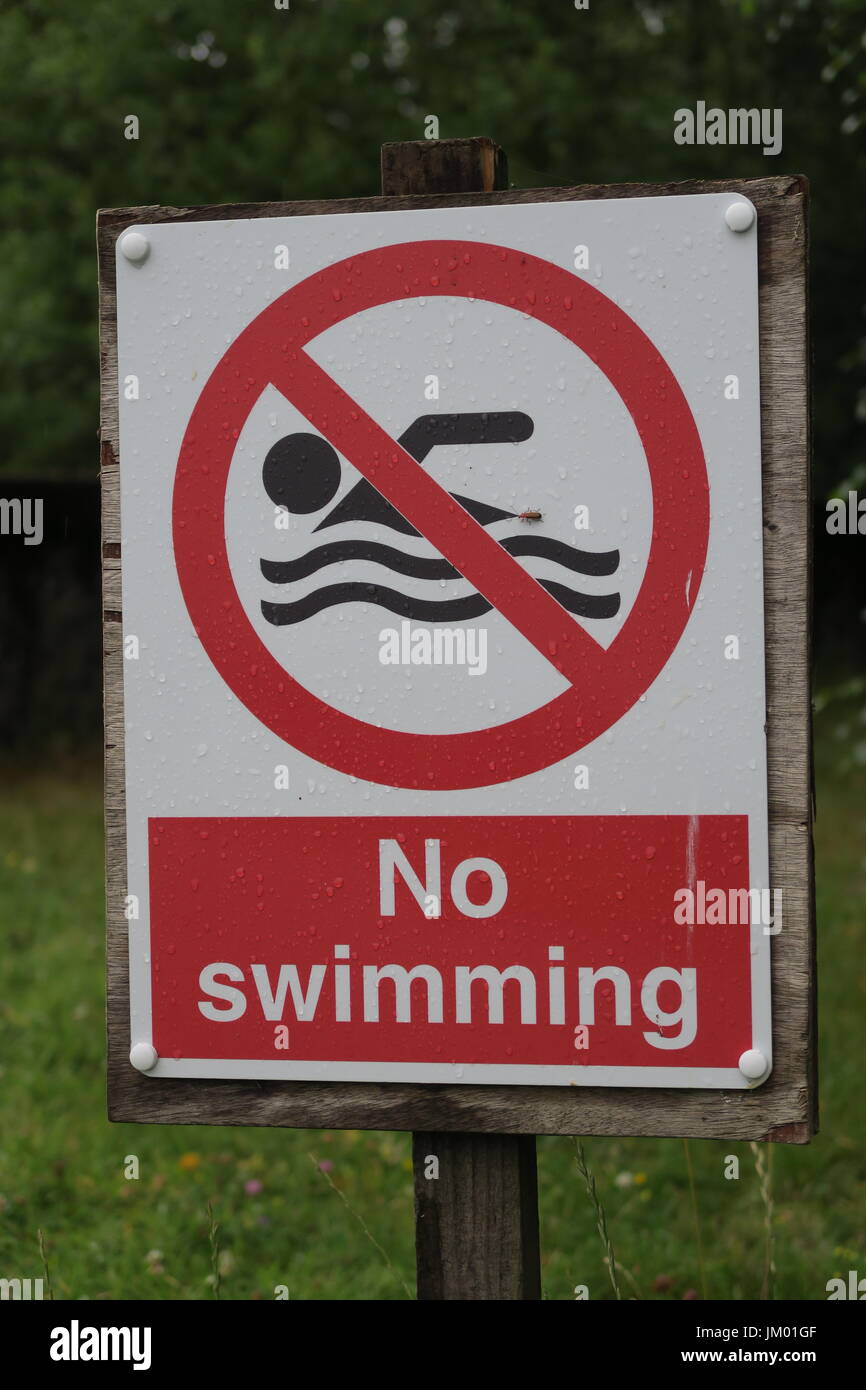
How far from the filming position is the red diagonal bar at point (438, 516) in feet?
5.82

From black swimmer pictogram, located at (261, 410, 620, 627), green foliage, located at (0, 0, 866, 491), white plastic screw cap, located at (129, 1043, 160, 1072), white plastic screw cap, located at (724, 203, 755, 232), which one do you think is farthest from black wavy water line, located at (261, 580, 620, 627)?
green foliage, located at (0, 0, 866, 491)

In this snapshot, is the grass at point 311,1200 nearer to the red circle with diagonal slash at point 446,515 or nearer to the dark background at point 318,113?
the red circle with diagonal slash at point 446,515

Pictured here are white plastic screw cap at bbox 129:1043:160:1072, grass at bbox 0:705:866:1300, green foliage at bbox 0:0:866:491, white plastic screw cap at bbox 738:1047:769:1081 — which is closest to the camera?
white plastic screw cap at bbox 738:1047:769:1081

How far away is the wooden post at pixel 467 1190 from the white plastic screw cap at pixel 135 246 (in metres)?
0.35

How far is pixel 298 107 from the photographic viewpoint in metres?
9.81

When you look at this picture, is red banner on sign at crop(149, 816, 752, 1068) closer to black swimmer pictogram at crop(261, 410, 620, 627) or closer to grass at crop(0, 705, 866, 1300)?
black swimmer pictogram at crop(261, 410, 620, 627)

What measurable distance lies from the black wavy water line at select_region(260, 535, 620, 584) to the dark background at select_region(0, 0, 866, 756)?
772 cm

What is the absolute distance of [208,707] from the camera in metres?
1.87

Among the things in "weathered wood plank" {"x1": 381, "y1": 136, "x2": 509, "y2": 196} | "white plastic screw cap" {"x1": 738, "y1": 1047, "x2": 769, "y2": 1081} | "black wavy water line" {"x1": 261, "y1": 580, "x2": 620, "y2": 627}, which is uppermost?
"weathered wood plank" {"x1": 381, "y1": 136, "x2": 509, "y2": 196}

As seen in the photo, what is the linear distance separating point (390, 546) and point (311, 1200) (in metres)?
2.29

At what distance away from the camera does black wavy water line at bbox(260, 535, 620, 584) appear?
1.77 meters

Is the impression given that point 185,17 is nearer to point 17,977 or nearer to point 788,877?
point 17,977

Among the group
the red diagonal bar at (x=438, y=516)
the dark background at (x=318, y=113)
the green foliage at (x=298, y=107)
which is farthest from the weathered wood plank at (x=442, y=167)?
the green foliage at (x=298, y=107)

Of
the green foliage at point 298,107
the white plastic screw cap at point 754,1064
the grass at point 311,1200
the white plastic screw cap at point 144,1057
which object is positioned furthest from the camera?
the green foliage at point 298,107
